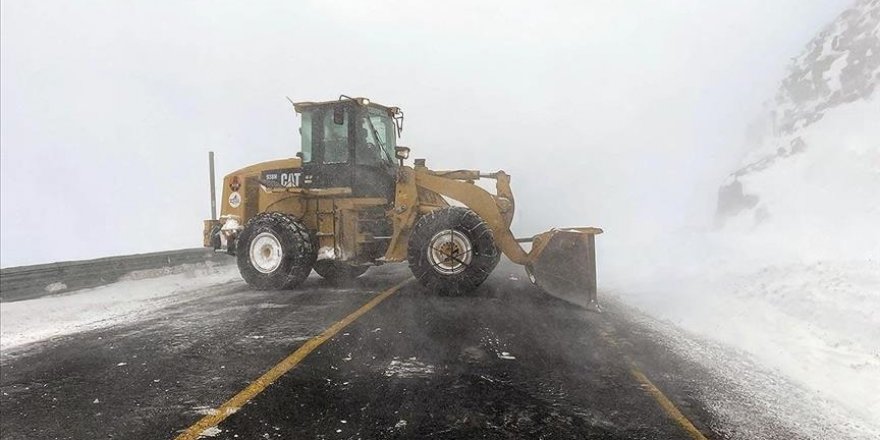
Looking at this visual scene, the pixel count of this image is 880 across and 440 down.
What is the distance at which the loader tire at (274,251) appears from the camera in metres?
7.52

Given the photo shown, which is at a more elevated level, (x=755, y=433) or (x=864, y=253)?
(x=864, y=253)

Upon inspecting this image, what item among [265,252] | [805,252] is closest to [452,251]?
[265,252]

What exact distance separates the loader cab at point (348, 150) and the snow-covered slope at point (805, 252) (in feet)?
14.7

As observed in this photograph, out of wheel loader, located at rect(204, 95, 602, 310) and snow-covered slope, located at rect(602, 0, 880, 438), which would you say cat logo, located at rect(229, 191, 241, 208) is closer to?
wheel loader, located at rect(204, 95, 602, 310)

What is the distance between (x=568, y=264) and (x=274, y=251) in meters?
4.38

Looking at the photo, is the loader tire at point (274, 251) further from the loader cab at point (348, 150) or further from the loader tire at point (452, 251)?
the loader tire at point (452, 251)

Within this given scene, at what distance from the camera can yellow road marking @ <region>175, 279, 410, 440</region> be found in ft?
9.12

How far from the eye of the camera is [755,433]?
2930 millimetres

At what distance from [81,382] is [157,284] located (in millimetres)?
6270

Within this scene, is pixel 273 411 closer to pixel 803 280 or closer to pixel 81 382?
pixel 81 382

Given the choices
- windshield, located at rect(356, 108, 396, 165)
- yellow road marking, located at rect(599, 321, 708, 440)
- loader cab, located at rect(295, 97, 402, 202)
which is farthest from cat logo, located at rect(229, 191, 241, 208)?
yellow road marking, located at rect(599, 321, 708, 440)

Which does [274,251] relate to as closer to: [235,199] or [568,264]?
[235,199]

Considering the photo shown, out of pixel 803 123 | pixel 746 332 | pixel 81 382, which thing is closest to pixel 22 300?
pixel 81 382

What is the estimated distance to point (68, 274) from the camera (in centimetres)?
830
